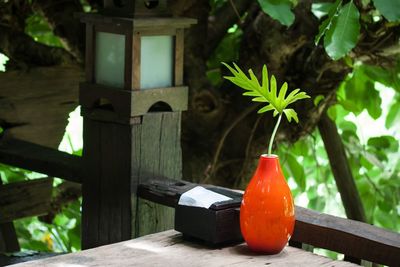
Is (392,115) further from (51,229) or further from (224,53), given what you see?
(51,229)

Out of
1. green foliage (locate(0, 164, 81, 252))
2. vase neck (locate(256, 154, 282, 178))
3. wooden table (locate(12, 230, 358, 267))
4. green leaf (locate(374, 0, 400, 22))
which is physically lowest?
green foliage (locate(0, 164, 81, 252))

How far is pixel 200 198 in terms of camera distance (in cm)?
205

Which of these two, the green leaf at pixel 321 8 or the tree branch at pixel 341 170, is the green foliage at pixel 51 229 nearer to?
the tree branch at pixel 341 170

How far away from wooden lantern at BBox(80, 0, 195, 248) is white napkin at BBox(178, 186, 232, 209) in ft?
0.80

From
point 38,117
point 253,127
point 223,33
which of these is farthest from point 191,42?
point 38,117

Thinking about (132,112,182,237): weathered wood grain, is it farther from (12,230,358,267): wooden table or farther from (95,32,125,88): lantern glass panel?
(12,230,358,267): wooden table

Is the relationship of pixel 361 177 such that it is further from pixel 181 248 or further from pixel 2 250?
pixel 181 248

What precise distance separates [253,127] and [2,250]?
0.87 metres

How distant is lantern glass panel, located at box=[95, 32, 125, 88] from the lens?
2.28 metres

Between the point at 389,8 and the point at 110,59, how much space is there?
2.63 feet

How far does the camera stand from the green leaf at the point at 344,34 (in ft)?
6.23

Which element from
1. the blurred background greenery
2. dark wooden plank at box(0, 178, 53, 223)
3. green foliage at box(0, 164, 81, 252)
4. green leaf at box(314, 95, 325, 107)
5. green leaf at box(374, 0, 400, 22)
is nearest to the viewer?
green leaf at box(374, 0, 400, 22)

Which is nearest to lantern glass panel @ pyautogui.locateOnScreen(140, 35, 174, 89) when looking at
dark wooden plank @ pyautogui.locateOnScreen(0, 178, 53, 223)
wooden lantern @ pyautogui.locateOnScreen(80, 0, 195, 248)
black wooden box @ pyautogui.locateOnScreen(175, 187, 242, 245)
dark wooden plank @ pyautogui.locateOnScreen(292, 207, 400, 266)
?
wooden lantern @ pyautogui.locateOnScreen(80, 0, 195, 248)

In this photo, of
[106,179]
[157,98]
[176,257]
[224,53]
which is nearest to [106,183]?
[106,179]
